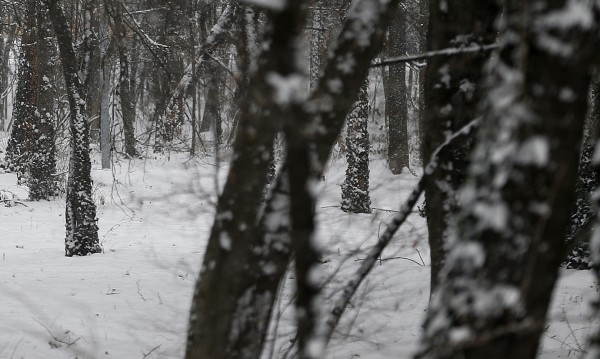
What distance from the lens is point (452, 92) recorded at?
308cm

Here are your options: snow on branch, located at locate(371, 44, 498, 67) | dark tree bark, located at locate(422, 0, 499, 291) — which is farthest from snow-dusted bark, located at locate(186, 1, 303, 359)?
dark tree bark, located at locate(422, 0, 499, 291)

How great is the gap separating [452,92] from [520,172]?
177 cm

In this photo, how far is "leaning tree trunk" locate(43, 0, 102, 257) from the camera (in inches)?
299

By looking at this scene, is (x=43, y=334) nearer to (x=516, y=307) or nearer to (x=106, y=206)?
(x=516, y=307)

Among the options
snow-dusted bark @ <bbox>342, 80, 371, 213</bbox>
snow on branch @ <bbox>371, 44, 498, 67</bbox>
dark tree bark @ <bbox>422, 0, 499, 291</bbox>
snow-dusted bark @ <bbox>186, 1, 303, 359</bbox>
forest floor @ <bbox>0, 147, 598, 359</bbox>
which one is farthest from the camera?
snow-dusted bark @ <bbox>342, 80, 371, 213</bbox>

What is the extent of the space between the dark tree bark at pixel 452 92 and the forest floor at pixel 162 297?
354mm

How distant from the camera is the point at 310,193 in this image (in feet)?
3.67

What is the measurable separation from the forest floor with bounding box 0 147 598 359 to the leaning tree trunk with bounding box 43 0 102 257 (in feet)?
1.07

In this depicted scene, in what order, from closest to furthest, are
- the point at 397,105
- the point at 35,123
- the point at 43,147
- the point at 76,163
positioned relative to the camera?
the point at 76,163 → the point at 35,123 → the point at 43,147 → the point at 397,105

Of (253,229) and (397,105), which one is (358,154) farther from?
(253,229)

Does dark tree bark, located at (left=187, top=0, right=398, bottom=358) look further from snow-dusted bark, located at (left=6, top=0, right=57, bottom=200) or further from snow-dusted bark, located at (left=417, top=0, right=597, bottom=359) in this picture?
snow-dusted bark, located at (left=6, top=0, right=57, bottom=200)

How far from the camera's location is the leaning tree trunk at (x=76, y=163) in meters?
7.59

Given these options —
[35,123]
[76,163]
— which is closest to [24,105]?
[35,123]

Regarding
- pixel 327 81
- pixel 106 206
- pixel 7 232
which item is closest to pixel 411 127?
pixel 106 206
